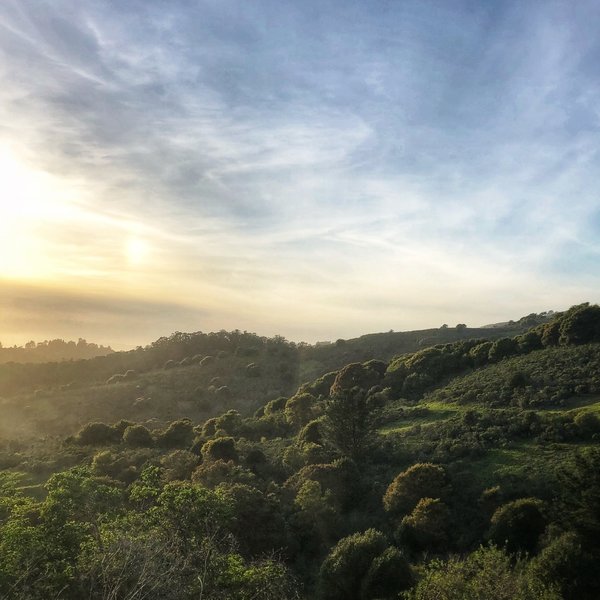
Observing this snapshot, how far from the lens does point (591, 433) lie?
35.5 metres

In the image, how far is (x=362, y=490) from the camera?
37.7 meters

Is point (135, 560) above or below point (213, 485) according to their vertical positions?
above

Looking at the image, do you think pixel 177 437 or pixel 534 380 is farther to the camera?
pixel 177 437

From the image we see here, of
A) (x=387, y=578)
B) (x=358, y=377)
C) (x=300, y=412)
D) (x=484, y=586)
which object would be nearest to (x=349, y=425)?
(x=300, y=412)

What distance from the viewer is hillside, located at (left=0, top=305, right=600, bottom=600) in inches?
736

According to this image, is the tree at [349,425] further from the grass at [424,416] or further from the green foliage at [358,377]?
the green foliage at [358,377]

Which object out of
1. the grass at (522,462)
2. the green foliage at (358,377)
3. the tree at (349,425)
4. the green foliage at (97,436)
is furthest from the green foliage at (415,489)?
the green foliage at (97,436)

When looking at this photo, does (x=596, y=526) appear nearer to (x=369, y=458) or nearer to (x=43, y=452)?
(x=369, y=458)

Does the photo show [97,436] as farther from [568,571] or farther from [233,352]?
[233,352]

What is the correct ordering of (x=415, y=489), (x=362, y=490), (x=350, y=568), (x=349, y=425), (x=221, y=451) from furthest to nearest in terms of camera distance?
(x=221, y=451)
(x=349, y=425)
(x=362, y=490)
(x=415, y=489)
(x=350, y=568)

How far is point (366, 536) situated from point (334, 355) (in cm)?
8957

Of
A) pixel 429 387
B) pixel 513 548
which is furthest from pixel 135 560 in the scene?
pixel 429 387

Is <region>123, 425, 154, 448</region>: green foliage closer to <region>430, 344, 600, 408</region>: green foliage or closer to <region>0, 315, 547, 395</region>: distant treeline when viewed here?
<region>430, 344, 600, 408</region>: green foliage

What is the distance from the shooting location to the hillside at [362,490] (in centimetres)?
1870
